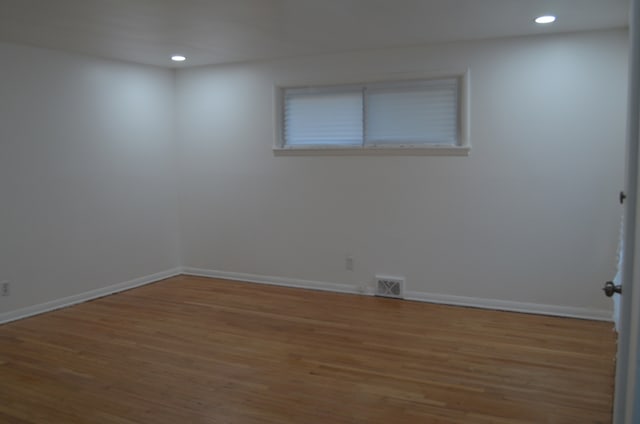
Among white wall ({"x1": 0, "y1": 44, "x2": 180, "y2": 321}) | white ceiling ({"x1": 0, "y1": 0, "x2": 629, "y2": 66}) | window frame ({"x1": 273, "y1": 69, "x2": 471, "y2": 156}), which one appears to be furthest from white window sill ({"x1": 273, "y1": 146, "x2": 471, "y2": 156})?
white wall ({"x1": 0, "y1": 44, "x2": 180, "y2": 321})

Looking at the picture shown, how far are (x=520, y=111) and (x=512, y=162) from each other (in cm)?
44

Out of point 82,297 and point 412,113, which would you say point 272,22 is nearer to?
point 412,113

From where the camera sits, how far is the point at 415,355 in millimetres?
3557

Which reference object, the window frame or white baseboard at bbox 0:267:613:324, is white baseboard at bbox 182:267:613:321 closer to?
white baseboard at bbox 0:267:613:324

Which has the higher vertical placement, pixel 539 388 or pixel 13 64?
pixel 13 64

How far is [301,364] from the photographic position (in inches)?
135

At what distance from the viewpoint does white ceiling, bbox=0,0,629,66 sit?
3.33 meters

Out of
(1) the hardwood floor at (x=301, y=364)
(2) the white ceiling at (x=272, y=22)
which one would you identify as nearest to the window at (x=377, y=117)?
(2) the white ceiling at (x=272, y=22)

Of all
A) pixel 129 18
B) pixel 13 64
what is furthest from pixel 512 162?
pixel 13 64

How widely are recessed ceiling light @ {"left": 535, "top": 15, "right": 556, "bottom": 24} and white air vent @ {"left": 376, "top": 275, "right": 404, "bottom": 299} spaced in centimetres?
253

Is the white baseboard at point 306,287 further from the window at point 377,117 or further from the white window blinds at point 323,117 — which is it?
the white window blinds at point 323,117

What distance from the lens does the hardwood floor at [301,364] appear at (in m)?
2.80

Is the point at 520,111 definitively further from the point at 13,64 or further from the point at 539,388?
the point at 13,64

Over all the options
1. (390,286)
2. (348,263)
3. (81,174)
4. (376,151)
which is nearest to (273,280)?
(348,263)
